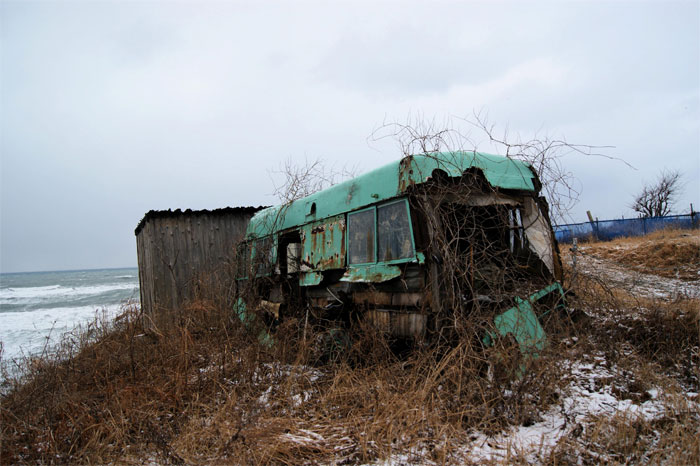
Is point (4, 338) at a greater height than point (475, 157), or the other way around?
point (475, 157)

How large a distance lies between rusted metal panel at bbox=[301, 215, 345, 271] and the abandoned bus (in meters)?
0.02

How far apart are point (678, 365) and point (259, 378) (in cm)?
476

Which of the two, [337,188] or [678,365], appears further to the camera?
[337,188]

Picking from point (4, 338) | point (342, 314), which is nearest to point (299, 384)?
point (342, 314)

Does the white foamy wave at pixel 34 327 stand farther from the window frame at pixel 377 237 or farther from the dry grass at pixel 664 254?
the dry grass at pixel 664 254

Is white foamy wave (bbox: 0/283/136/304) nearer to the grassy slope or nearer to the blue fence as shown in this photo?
the grassy slope

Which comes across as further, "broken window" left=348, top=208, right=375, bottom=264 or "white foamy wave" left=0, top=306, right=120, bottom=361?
"white foamy wave" left=0, top=306, right=120, bottom=361

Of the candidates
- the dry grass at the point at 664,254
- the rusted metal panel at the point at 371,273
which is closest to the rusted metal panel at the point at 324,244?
the rusted metal panel at the point at 371,273

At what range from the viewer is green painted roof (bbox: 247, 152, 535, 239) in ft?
16.1

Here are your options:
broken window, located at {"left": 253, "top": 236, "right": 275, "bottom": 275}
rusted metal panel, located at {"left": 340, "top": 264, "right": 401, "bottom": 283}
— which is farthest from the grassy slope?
broken window, located at {"left": 253, "top": 236, "right": 275, "bottom": 275}

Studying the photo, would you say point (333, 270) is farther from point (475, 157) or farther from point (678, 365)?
point (678, 365)

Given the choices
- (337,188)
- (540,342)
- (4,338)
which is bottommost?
(4,338)

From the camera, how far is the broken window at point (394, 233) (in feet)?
16.1

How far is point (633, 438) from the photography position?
3311 mm
